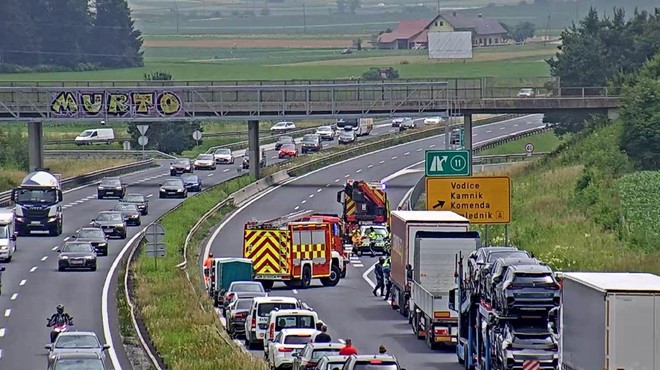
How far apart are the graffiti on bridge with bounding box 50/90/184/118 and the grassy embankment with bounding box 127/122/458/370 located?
70.5 feet

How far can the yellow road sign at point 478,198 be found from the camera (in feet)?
165

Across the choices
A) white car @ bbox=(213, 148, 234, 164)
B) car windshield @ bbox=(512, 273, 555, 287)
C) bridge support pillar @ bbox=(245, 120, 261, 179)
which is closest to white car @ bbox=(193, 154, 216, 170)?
white car @ bbox=(213, 148, 234, 164)

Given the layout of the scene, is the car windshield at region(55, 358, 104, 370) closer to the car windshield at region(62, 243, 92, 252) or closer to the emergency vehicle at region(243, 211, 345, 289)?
the emergency vehicle at region(243, 211, 345, 289)

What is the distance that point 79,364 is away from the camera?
3022cm

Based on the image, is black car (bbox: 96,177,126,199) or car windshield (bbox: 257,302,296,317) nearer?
car windshield (bbox: 257,302,296,317)

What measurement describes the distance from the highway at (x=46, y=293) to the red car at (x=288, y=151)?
33.8m

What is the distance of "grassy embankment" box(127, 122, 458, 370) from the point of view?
33938 mm

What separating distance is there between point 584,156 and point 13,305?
53.7 meters

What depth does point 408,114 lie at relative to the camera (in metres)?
98.1

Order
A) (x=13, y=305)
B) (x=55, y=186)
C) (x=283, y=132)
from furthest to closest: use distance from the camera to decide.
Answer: (x=283, y=132), (x=55, y=186), (x=13, y=305)

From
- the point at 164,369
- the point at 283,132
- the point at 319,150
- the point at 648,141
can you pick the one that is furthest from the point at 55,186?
the point at 283,132

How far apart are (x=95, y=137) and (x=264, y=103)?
145 feet

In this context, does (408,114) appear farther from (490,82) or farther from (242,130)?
(242,130)

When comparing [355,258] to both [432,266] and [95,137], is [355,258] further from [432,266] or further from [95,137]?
[95,137]
